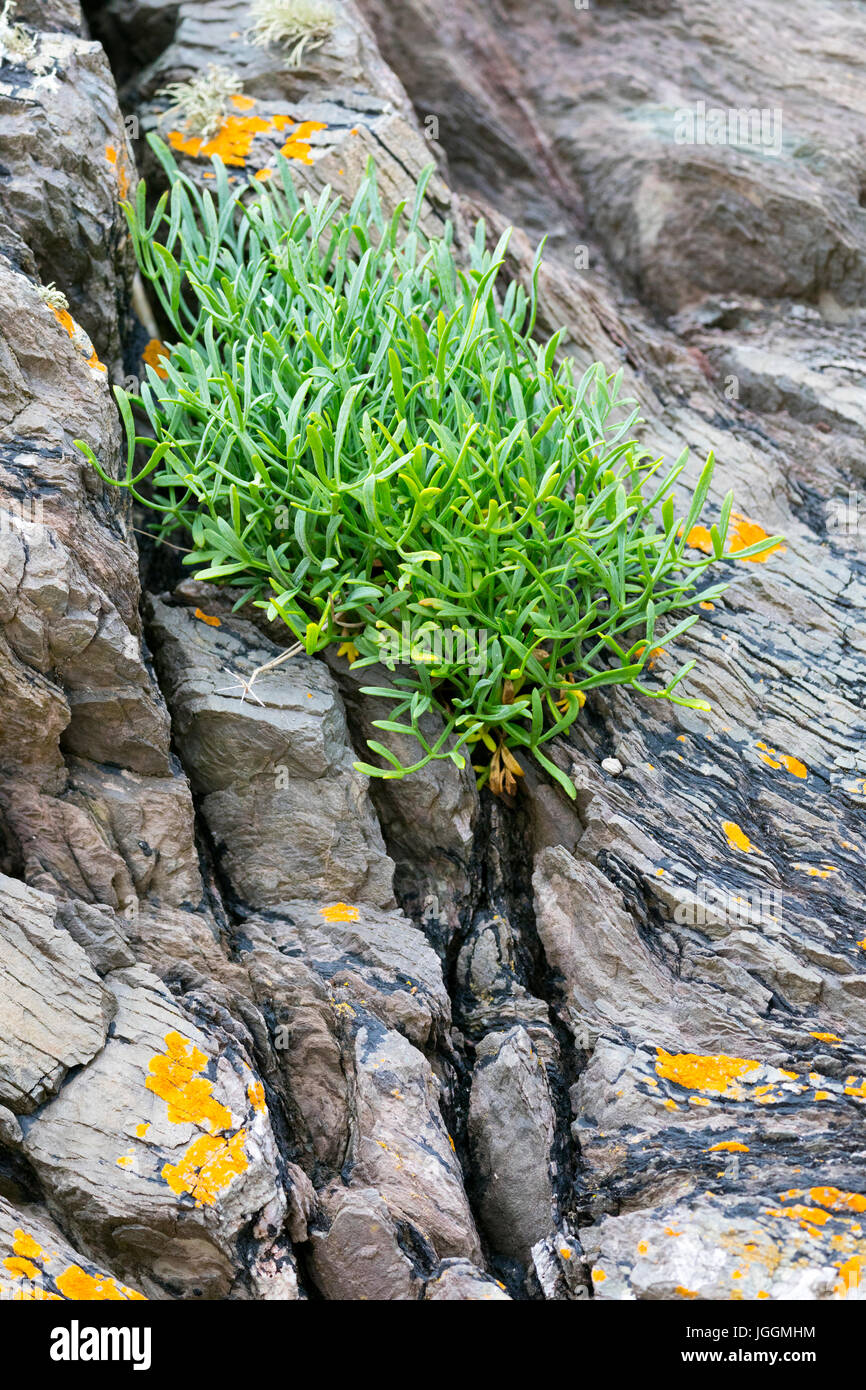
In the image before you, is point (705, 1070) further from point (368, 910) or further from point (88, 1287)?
point (88, 1287)

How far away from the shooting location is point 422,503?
254 cm

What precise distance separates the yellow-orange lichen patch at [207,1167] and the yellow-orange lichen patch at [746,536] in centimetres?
219

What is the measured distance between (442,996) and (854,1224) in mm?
932

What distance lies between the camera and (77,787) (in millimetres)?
2453

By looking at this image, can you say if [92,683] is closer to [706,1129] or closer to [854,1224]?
[706,1129]

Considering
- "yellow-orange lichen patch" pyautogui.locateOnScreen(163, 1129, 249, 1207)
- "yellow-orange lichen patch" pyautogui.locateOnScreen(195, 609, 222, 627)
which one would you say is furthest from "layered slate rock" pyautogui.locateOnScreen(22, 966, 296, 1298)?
"yellow-orange lichen patch" pyautogui.locateOnScreen(195, 609, 222, 627)

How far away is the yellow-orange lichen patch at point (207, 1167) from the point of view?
196 cm

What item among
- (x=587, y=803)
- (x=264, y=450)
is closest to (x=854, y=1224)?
(x=587, y=803)

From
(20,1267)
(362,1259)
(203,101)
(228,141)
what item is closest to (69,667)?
(20,1267)

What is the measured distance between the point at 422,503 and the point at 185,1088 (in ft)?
4.49

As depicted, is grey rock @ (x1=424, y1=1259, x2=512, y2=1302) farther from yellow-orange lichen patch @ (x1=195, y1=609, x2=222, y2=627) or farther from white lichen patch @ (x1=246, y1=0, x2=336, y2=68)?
white lichen patch @ (x1=246, y1=0, x2=336, y2=68)

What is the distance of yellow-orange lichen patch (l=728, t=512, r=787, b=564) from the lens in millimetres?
3291

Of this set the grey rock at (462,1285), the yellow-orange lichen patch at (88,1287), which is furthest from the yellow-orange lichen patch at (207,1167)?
the grey rock at (462,1285)
